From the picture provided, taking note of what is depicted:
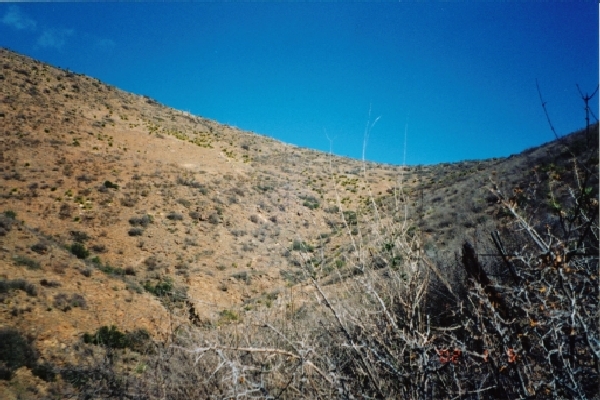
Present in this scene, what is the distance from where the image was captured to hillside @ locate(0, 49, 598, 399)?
369 inches

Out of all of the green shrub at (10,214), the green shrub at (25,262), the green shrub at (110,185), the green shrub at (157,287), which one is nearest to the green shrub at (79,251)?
the green shrub at (25,262)

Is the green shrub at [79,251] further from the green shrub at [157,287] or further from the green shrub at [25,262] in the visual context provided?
the green shrub at [157,287]

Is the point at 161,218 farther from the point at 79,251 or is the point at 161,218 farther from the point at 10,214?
the point at 10,214

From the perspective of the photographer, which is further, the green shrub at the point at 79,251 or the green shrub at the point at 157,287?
the green shrub at the point at 79,251

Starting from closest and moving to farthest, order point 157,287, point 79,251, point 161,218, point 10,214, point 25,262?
point 25,262
point 157,287
point 79,251
point 10,214
point 161,218

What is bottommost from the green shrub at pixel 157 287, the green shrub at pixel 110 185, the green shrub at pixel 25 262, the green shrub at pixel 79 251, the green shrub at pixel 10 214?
the green shrub at pixel 157 287

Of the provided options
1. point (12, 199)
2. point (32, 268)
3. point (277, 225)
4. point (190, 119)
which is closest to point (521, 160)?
point (277, 225)

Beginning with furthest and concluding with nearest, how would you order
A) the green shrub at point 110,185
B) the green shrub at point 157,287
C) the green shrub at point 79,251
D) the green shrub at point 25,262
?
the green shrub at point 110,185, the green shrub at point 79,251, the green shrub at point 157,287, the green shrub at point 25,262

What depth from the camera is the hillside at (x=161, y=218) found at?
938 cm

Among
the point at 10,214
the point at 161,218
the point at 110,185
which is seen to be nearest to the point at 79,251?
the point at 10,214

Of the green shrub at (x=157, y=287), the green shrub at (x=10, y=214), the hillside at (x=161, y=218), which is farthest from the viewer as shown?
the green shrub at (x=10, y=214)

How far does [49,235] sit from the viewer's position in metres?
16.2

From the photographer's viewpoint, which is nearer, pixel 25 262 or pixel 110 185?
pixel 25 262

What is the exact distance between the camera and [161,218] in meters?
20.9
